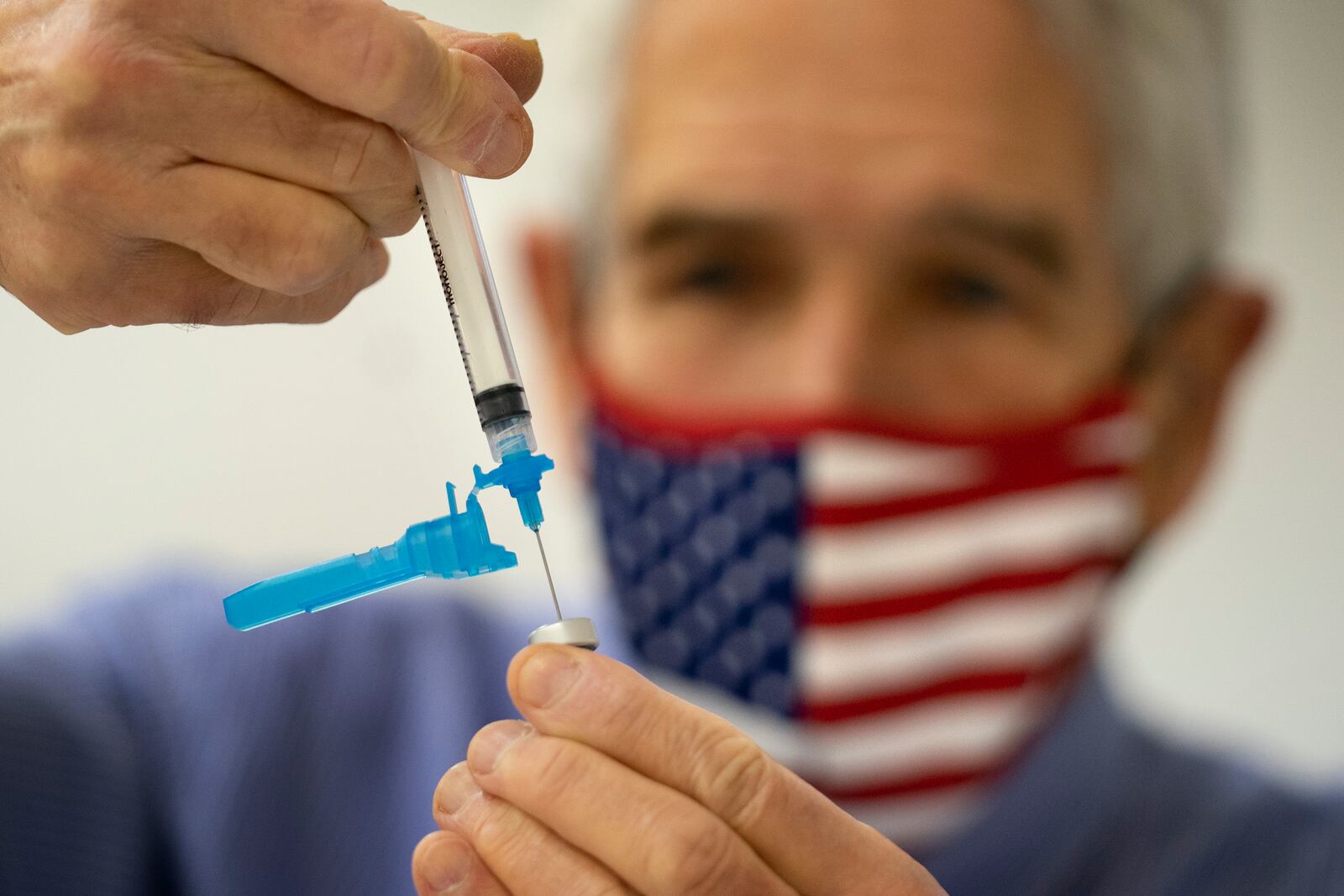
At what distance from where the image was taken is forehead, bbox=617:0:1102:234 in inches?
52.0

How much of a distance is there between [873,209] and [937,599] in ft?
1.64

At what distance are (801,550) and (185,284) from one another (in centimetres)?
78

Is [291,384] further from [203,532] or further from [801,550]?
[801,550]

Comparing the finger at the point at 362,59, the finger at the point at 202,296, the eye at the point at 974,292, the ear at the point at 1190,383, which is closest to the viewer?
the finger at the point at 362,59

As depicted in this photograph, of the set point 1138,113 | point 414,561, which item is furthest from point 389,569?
point 1138,113

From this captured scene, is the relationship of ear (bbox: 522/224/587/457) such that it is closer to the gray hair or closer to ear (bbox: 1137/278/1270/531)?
the gray hair

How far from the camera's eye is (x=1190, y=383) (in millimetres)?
1535

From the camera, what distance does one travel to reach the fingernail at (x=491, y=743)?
58cm

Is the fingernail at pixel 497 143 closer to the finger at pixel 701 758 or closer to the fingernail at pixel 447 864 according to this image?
the finger at pixel 701 758

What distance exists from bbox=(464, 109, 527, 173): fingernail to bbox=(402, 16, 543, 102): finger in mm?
48

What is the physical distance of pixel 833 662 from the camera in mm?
1285

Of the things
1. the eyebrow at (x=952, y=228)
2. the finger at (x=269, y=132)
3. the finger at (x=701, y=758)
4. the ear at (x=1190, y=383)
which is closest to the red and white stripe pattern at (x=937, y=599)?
the ear at (x=1190, y=383)

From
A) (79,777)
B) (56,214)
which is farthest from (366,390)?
(56,214)

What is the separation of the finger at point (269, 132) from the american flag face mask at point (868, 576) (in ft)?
2.41
